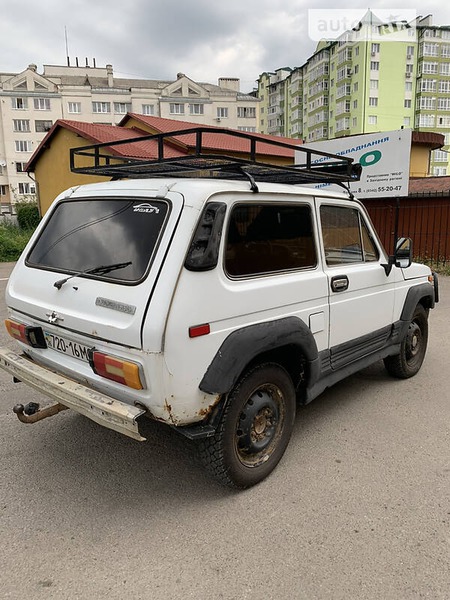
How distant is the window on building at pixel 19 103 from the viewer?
179 feet

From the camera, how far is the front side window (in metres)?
3.36

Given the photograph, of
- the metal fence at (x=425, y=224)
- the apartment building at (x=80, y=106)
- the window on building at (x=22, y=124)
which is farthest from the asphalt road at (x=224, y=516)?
the window on building at (x=22, y=124)

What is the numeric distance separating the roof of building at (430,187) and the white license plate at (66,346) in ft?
41.9

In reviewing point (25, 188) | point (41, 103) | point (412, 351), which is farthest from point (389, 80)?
point (412, 351)

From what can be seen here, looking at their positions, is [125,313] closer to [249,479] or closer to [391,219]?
[249,479]

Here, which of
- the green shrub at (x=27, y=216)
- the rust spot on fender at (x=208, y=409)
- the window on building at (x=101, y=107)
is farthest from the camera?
the window on building at (x=101, y=107)

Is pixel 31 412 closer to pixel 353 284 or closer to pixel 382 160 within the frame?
pixel 353 284

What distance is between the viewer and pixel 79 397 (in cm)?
244

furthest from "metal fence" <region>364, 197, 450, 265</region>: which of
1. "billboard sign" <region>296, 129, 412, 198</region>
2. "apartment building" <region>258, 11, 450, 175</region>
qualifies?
"apartment building" <region>258, 11, 450, 175</region>

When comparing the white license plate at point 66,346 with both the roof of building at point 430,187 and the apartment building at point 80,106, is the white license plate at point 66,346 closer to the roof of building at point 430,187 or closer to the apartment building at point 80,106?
the roof of building at point 430,187

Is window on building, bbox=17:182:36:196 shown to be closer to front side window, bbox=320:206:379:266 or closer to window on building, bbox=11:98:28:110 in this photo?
window on building, bbox=11:98:28:110

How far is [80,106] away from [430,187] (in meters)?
54.8

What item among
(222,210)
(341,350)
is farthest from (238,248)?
(341,350)

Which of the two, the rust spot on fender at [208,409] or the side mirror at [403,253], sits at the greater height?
the side mirror at [403,253]
